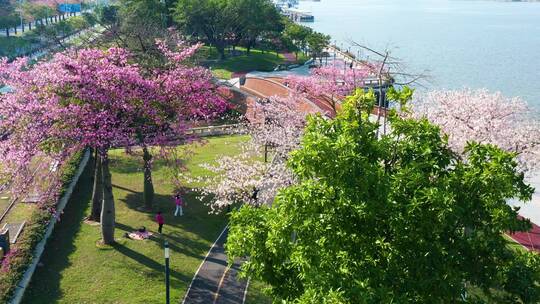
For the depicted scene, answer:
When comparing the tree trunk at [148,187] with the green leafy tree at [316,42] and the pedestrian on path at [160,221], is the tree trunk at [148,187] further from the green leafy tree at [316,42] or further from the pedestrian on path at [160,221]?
the green leafy tree at [316,42]

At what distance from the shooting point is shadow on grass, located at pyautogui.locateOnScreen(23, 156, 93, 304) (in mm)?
21516

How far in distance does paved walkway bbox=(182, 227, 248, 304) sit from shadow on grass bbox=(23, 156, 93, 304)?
532cm

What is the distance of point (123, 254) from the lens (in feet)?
82.1

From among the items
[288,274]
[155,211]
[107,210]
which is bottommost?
→ [155,211]

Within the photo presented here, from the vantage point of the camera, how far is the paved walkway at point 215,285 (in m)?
21.2

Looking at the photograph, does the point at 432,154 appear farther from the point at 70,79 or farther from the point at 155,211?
the point at 155,211

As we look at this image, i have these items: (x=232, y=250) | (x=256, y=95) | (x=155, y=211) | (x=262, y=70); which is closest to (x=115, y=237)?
(x=155, y=211)

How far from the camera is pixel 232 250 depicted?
43.0 ft

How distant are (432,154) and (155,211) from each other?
2065 cm

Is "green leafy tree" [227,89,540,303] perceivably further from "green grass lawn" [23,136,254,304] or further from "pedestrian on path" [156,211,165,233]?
"pedestrian on path" [156,211,165,233]

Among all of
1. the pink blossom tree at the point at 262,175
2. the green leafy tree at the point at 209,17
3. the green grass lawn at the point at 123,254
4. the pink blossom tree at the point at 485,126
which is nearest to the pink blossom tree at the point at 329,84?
the pink blossom tree at the point at 262,175

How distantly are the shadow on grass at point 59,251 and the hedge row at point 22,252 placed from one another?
0.69m

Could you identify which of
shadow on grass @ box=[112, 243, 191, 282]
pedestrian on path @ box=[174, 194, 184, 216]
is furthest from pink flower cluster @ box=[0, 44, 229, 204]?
pedestrian on path @ box=[174, 194, 184, 216]

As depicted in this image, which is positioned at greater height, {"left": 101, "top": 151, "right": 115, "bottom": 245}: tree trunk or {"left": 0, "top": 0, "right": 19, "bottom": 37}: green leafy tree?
{"left": 0, "top": 0, "right": 19, "bottom": 37}: green leafy tree
